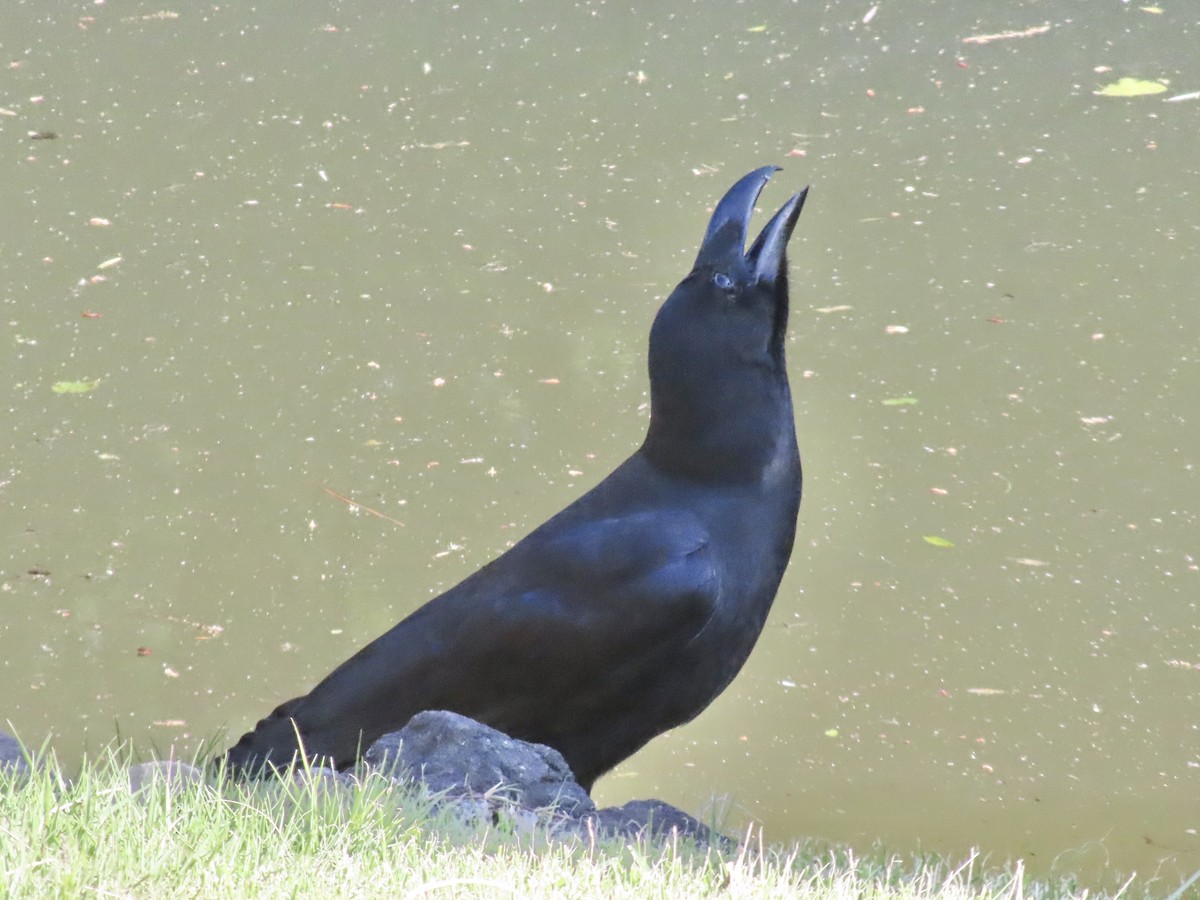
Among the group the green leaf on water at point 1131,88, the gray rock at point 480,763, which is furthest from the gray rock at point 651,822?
the green leaf on water at point 1131,88

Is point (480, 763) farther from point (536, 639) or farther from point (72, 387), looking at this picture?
point (72, 387)

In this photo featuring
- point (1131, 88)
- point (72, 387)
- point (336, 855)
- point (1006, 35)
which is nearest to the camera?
point (336, 855)

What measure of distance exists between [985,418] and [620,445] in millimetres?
1233

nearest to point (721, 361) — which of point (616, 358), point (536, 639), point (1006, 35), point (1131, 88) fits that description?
point (536, 639)

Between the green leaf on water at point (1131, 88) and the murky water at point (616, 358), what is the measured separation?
73 millimetres

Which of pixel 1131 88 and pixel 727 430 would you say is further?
pixel 1131 88

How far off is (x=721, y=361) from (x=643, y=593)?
0.46m

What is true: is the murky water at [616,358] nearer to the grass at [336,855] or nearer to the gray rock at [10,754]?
the gray rock at [10,754]

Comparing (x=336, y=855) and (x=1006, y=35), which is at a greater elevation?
(x=1006, y=35)

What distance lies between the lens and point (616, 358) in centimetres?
531

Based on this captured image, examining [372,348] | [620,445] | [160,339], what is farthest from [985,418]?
[160,339]

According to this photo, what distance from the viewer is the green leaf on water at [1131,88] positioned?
A: 679cm

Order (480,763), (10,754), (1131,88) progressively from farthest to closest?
(1131,88), (10,754), (480,763)

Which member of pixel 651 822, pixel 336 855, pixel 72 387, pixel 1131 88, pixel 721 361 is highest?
pixel 721 361
